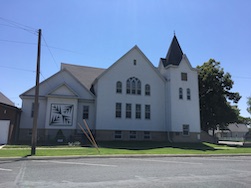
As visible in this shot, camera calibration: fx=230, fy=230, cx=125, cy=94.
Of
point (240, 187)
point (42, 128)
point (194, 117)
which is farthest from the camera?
point (194, 117)

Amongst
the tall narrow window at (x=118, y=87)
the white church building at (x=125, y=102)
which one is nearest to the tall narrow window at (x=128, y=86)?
the white church building at (x=125, y=102)

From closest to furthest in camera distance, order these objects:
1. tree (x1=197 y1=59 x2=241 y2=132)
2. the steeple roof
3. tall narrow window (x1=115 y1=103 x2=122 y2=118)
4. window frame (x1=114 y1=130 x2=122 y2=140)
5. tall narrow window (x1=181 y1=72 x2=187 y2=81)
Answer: window frame (x1=114 y1=130 x2=122 y2=140) → tall narrow window (x1=115 y1=103 x2=122 y2=118) → tall narrow window (x1=181 y1=72 x2=187 y2=81) → the steeple roof → tree (x1=197 y1=59 x2=241 y2=132)

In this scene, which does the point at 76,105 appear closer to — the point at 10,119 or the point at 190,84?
the point at 10,119

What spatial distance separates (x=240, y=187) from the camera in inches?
285

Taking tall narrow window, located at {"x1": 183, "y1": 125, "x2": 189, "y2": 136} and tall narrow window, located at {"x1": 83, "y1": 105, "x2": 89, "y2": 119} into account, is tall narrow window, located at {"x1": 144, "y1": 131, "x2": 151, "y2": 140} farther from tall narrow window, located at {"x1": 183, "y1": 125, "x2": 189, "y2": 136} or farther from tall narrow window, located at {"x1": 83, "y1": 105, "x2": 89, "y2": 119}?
tall narrow window, located at {"x1": 83, "y1": 105, "x2": 89, "y2": 119}

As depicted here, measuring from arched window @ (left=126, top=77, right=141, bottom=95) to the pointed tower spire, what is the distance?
18.5 feet

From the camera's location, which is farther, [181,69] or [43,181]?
[181,69]

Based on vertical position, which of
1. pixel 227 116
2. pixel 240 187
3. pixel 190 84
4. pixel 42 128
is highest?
pixel 190 84

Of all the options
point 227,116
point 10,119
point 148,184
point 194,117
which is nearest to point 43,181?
point 148,184

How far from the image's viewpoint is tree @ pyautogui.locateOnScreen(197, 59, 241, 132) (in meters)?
40.0

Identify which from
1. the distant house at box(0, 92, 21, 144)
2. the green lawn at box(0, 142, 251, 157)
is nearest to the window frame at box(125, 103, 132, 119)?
the green lawn at box(0, 142, 251, 157)

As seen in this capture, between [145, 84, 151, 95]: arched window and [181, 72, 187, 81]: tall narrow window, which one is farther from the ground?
[181, 72, 187, 81]: tall narrow window

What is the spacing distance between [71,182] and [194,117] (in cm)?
2783

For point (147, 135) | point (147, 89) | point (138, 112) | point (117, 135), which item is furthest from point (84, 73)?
point (147, 135)
